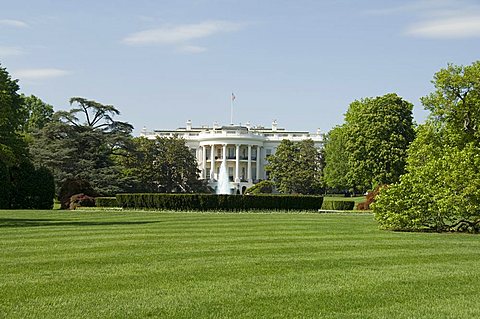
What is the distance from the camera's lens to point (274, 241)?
18625mm

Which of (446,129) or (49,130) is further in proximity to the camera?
(49,130)

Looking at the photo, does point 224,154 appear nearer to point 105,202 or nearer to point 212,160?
point 212,160

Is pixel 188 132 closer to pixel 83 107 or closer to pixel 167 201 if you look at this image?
pixel 83 107

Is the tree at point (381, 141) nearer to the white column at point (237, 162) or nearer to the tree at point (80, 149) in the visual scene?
the tree at point (80, 149)

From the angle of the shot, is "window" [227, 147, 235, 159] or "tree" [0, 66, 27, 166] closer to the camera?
"tree" [0, 66, 27, 166]

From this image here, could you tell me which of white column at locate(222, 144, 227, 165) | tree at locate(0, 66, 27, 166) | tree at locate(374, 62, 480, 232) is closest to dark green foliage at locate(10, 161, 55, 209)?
tree at locate(0, 66, 27, 166)

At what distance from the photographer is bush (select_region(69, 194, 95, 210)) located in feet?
161

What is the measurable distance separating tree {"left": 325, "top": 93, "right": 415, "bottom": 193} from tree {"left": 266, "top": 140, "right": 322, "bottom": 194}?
2452cm

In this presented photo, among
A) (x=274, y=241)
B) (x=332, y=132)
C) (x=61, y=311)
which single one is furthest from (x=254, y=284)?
(x=332, y=132)

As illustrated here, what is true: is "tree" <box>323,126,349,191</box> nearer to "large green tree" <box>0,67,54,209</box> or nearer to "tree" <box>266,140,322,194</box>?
"tree" <box>266,140,322,194</box>

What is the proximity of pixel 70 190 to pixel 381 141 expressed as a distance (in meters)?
29.7

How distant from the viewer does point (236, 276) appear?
1202 cm

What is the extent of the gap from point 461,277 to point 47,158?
50.4 metres

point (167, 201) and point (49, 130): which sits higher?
point (49, 130)
